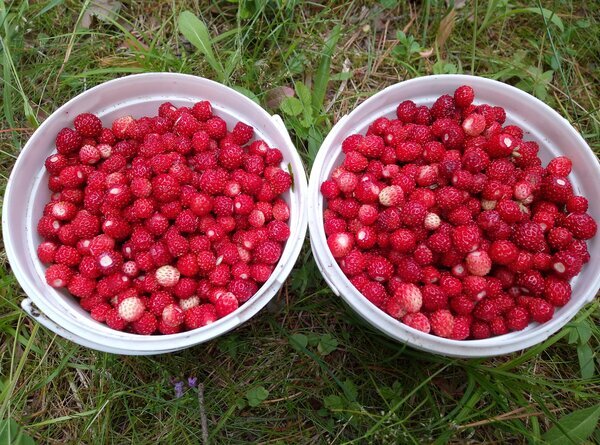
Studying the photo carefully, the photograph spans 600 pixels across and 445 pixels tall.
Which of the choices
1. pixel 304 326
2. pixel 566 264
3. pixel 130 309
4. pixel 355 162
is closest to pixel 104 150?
pixel 130 309

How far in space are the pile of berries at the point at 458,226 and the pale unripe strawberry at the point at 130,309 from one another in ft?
2.31

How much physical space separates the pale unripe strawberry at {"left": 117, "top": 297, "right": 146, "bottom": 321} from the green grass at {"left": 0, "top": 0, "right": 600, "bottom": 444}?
408mm

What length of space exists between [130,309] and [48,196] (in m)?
0.61

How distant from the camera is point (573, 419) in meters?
1.84

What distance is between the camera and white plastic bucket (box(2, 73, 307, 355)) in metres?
1.64

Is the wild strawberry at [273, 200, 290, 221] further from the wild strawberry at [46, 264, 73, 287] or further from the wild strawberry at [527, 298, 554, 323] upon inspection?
the wild strawberry at [527, 298, 554, 323]

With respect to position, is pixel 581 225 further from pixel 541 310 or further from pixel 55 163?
pixel 55 163

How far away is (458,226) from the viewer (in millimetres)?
1736

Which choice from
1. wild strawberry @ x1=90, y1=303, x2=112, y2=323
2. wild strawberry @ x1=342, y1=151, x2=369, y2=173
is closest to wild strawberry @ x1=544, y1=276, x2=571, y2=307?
wild strawberry @ x1=342, y1=151, x2=369, y2=173

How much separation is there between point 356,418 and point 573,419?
80 cm

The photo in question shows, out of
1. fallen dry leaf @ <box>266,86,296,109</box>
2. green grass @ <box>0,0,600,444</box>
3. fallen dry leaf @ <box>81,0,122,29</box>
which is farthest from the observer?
fallen dry leaf @ <box>81,0,122,29</box>

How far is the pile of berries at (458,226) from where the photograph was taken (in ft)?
5.60

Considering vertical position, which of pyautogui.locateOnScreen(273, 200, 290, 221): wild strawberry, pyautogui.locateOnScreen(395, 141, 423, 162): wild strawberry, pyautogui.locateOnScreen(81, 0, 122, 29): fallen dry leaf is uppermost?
pyautogui.locateOnScreen(81, 0, 122, 29): fallen dry leaf

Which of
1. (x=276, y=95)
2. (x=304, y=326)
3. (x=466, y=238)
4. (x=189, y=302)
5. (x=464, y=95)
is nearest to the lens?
(x=466, y=238)
